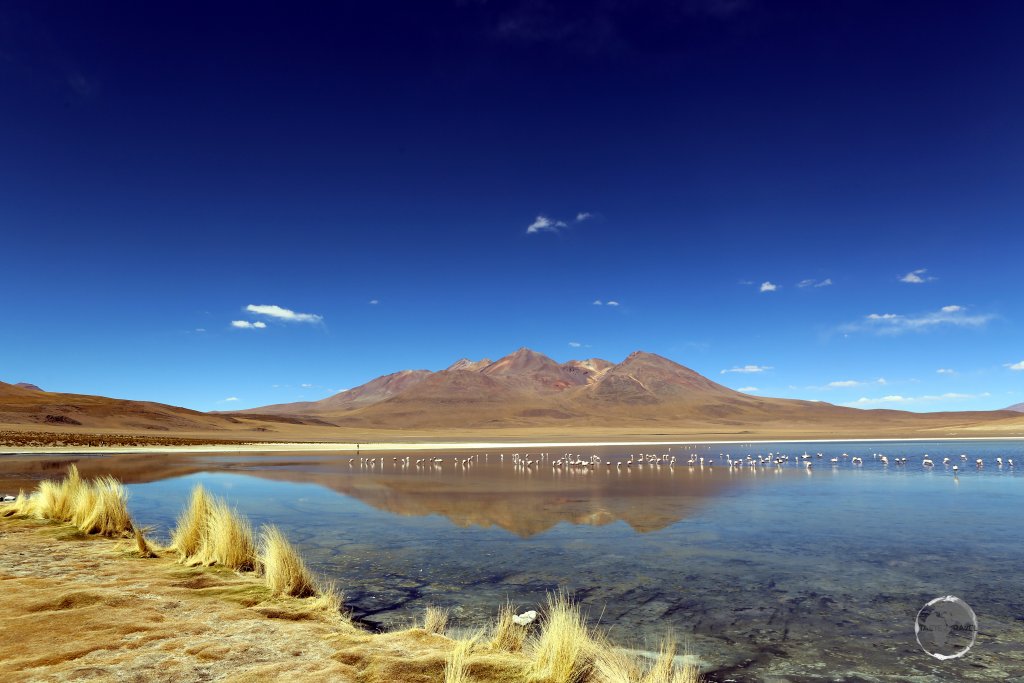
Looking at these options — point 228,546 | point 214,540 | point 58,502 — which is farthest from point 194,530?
point 58,502

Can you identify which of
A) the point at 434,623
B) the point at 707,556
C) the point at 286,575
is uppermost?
the point at 286,575

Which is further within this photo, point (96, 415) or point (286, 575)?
point (96, 415)

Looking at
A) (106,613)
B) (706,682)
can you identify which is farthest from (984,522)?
(106,613)

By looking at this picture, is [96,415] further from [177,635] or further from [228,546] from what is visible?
[177,635]

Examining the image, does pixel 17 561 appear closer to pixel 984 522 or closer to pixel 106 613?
pixel 106 613

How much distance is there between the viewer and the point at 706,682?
5.62m

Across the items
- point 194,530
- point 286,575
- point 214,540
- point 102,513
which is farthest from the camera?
point 102,513

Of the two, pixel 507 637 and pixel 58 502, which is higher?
pixel 58 502

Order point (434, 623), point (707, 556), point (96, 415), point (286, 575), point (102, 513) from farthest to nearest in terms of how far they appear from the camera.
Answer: point (96, 415) → point (102, 513) → point (707, 556) → point (286, 575) → point (434, 623)

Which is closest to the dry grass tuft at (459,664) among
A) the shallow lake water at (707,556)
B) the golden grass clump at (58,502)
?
the shallow lake water at (707,556)

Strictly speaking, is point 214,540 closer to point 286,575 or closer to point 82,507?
point 286,575

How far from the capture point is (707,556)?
1082 centimetres

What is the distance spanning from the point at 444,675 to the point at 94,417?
4316 inches

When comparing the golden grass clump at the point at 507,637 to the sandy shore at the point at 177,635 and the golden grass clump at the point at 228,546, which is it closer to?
the sandy shore at the point at 177,635
